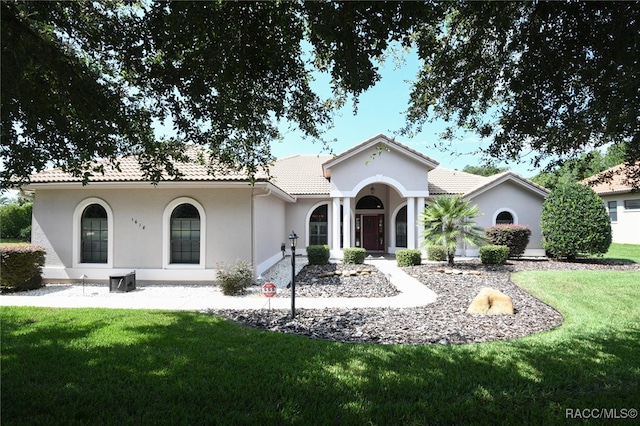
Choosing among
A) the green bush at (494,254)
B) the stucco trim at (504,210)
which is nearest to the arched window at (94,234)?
the green bush at (494,254)

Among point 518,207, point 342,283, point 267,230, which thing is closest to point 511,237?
point 518,207

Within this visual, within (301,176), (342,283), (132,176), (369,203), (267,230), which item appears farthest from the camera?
(301,176)

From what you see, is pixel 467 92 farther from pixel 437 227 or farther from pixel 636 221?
pixel 636 221

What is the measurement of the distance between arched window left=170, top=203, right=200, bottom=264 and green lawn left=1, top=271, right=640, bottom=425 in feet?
15.6

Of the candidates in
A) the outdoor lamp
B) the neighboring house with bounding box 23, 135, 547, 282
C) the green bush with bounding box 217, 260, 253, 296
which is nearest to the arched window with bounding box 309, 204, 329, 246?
the neighboring house with bounding box 23, 135, 547, 282

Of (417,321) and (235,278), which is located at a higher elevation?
(235,278)

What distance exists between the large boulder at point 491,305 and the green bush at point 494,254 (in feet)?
26.1

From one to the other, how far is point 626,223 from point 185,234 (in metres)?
29.9

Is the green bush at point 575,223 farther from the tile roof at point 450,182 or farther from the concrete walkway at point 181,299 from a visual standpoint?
the concrete walkway at point 181,299

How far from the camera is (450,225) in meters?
14.6

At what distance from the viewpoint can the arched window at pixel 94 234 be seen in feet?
36.9

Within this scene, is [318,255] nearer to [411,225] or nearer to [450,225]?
[411,225]

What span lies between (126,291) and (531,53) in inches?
457

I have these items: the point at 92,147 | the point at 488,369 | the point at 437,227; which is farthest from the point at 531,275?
the point at 92,147
